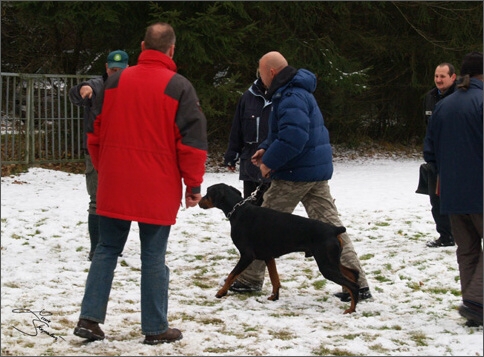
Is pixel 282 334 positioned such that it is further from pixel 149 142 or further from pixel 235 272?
pixel 149 142

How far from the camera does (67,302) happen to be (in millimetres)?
5547

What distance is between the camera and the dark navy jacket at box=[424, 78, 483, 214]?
16.2 ft

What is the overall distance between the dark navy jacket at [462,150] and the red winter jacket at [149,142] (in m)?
1.71

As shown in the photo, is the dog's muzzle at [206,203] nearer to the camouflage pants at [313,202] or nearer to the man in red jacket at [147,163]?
the camouflage pants at [313,202]

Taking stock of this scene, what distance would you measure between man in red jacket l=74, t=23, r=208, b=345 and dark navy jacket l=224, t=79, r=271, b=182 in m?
2.24

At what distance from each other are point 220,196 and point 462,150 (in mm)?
1915

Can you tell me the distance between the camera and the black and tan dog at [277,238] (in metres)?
5.41

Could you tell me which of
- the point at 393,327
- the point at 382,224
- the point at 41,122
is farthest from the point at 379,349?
the point at 41,122

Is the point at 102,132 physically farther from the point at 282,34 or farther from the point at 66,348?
the point at 282,34

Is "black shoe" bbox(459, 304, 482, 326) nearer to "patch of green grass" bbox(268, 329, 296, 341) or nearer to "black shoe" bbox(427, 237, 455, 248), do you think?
"patch of green grass" bbox(268, 329, 296, 341)

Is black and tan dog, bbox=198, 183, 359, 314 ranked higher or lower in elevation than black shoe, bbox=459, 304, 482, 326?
higher

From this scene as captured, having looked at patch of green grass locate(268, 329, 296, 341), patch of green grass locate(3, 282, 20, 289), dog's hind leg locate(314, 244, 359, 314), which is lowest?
patch of green grass locate(3, 282, 20, 289)

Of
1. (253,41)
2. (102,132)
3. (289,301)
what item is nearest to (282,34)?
(253,41)

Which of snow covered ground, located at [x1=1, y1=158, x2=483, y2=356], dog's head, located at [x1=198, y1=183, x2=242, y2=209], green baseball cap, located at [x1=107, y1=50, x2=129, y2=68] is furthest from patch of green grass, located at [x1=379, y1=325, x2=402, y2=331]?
green baseball cap, located at [x1=107, y1=50, x2=129, y2=68]
